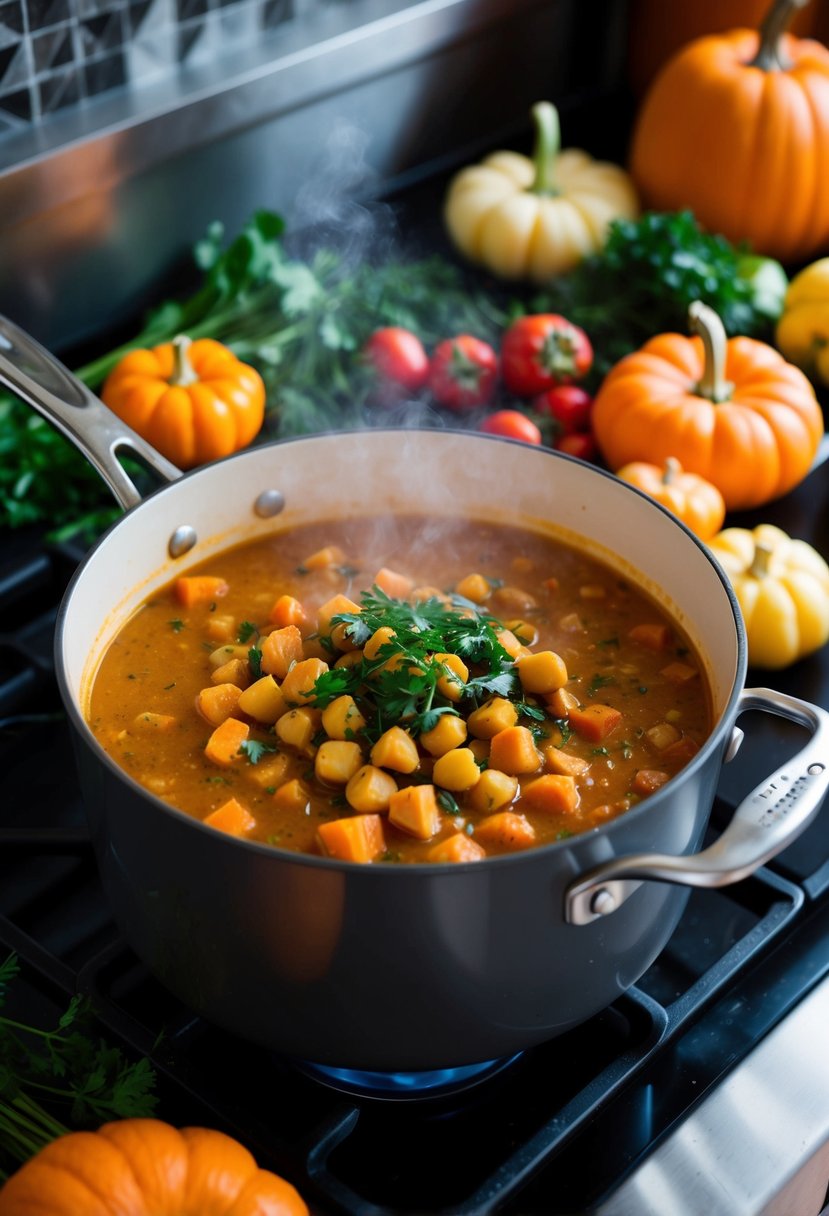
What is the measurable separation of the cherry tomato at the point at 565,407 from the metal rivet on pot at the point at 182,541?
2.57ft

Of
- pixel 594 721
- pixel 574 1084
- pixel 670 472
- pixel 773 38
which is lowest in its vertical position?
pixel 574 1084

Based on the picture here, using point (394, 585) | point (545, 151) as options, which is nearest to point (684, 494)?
point (394, 585)

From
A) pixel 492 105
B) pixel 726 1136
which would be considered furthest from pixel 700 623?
pixel 492 105

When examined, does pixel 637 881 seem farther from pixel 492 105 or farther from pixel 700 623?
pixel 492 105

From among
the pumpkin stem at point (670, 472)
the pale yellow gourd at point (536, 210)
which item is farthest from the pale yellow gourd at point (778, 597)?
the pale yellow gourd at point (536, 210)

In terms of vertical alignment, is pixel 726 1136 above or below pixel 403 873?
below

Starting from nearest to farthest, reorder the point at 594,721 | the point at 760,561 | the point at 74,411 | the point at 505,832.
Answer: the point at 505,832 → the point at 594,721 → the point at 74,411 → the point at 760,561

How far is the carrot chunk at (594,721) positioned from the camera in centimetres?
137

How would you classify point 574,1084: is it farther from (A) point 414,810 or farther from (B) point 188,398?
(B) point 188,398

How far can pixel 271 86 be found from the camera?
2.17 metres

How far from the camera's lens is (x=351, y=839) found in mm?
1188

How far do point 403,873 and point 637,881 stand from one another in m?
0.22

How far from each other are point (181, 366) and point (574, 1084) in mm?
1229

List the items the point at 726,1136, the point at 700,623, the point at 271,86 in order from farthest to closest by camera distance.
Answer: the point at 271,86 < the point at 700,623 < the point at 726,1136
